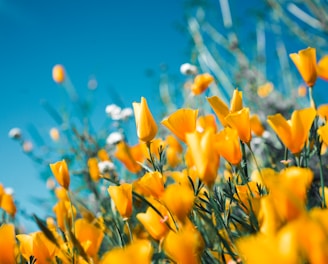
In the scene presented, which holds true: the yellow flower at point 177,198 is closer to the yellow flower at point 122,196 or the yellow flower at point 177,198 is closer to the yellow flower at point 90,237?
the yellow flower at point 122,196

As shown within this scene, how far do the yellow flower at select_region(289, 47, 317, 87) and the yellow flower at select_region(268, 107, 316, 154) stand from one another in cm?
21

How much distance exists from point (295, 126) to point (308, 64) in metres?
0.25

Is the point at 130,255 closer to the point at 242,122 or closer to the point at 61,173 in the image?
the point at 242,122

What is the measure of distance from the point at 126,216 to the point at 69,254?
166 mm

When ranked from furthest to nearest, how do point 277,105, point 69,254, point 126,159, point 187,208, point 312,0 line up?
point 277,105
point 312,0
point 126,159
point 69,254
point 187,208

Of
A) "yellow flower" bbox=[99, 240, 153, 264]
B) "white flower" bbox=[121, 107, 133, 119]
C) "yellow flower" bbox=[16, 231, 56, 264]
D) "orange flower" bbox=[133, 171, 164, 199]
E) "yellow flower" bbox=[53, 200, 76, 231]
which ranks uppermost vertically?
"white flower" bbox=[121, 107, 133, 119]

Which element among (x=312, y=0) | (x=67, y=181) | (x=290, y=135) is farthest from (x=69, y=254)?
(x=312, y=0)

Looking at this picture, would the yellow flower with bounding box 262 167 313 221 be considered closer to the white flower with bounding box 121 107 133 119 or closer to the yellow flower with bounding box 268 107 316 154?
the yellow flower with bounding box 268 107 316 154

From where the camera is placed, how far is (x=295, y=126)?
31.1 inches

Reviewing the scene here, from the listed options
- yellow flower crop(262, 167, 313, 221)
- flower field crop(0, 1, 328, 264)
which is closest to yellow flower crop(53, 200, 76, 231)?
flower field crop(0, 1, 328, 264)

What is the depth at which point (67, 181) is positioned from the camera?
96 cm

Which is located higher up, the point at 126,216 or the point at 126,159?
the point at 126,159

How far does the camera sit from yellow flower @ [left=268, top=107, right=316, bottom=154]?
2.57 ft

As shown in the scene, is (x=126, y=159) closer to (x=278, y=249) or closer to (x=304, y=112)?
(x=304, y=112)
